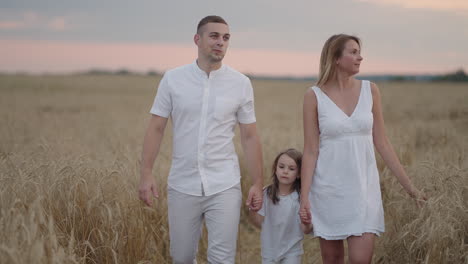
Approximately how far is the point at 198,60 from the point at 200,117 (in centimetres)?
49

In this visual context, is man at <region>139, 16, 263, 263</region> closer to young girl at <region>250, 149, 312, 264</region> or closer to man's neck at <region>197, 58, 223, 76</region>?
man's neck at <region>197, 58, 223, 76</region>

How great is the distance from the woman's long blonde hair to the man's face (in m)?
0.78

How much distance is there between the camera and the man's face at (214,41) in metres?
3.45

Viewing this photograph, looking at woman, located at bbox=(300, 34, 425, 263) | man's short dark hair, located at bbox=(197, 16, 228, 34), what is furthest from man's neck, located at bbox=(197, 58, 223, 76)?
woman, located at bbox=(300, 34, 425, 263)

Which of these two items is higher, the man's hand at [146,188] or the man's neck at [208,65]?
the man's neck at [208,65]

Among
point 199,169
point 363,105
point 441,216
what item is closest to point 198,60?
point 199,169

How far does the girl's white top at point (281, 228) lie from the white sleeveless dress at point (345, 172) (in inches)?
12.3

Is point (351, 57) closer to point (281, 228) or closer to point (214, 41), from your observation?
point (214, 41)

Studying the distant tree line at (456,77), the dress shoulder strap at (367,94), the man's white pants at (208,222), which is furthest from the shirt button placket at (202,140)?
the distant tree line at (456,77)

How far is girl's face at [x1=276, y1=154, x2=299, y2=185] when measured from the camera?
374 centimetres

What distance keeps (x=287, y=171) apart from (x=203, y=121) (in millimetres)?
841

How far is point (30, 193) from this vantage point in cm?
377

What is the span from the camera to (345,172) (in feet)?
11.3

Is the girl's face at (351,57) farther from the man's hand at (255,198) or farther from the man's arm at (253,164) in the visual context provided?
the man's hand at (255,198)
